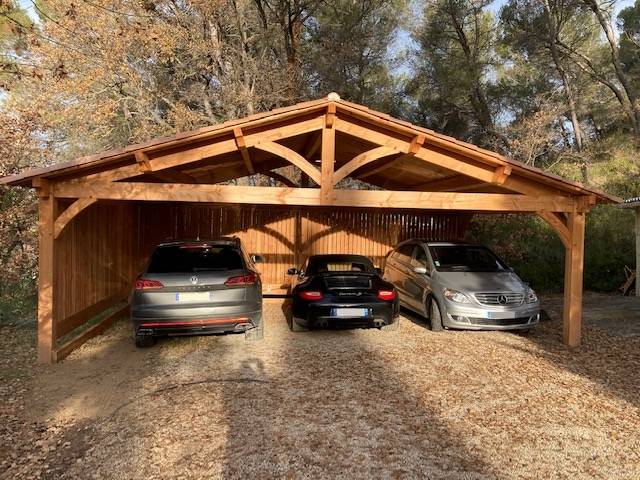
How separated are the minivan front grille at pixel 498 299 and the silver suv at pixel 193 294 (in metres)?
3.54

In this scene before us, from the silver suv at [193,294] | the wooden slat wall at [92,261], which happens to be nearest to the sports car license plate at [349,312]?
the silver suv at [193,294]

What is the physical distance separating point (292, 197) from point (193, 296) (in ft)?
6.29

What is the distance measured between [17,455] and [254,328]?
3354 millimetres

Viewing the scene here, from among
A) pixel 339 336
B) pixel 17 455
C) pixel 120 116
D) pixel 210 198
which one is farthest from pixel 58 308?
pixel 120 116

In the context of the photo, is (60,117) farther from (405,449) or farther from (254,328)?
(405,449)

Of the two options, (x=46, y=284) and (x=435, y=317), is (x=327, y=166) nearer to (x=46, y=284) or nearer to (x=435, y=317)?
(x=435, y=317)

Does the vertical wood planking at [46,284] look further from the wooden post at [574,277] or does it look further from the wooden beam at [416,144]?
the wooden post at [574,277]

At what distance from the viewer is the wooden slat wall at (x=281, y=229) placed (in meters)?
11.6

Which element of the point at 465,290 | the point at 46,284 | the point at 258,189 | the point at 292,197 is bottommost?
the point at 465,290

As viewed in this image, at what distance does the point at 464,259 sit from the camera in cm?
862

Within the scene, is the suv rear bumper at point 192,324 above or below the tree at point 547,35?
below

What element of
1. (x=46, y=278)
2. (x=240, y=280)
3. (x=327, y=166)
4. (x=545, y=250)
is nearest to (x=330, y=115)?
(x=327, y=166)

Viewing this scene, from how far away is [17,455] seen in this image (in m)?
3.78

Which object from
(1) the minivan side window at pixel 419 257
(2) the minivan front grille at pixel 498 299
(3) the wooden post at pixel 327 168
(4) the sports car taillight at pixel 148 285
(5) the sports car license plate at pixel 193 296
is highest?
(3) the wooden post at pixel 327 168
